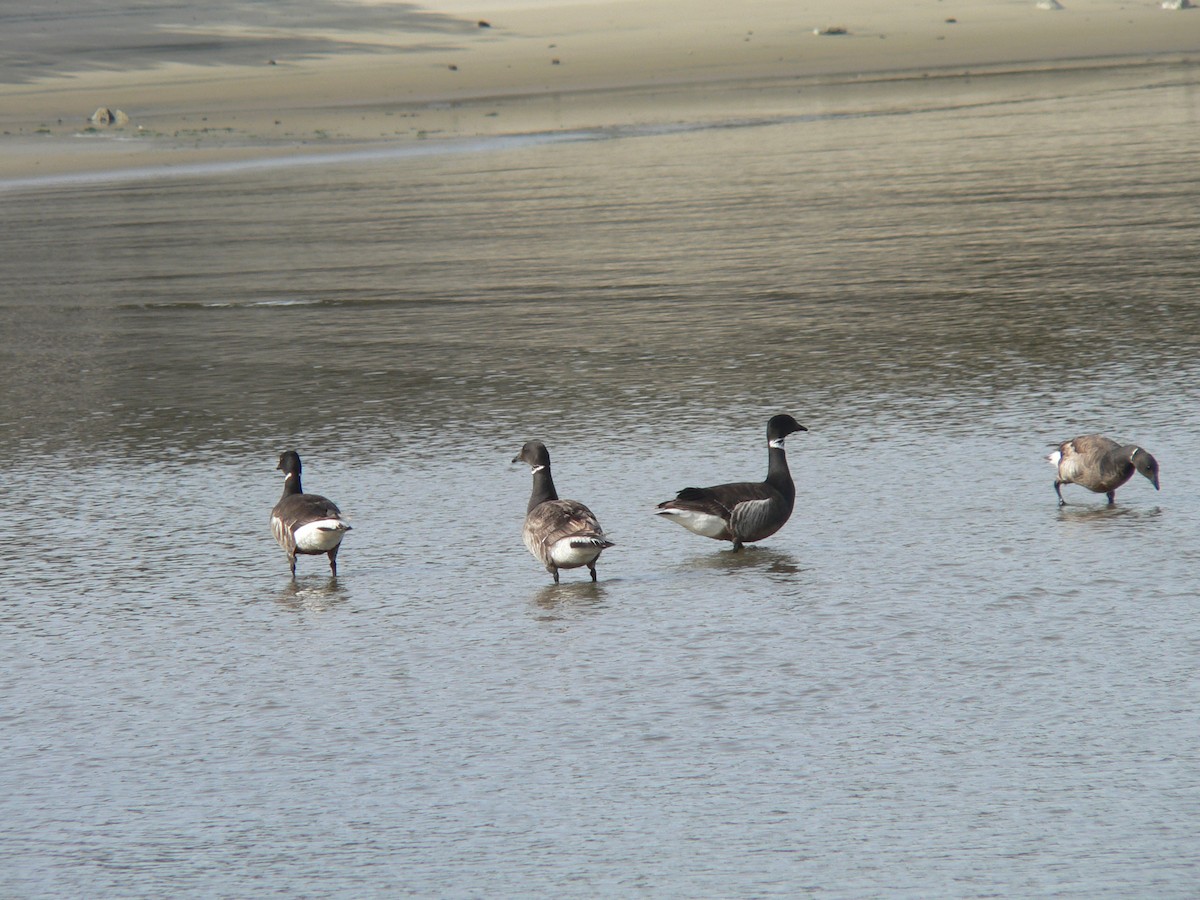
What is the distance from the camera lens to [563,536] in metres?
8.93

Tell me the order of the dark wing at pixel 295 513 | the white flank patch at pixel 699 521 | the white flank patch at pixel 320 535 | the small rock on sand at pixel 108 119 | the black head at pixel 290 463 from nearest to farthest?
the white flank patch at pixel 320 535
the dark wing at pixel 295 513
the white flank patch at pixel 699 521
the black head at pixel 290 463
the small rock on sand at pixel 108 119

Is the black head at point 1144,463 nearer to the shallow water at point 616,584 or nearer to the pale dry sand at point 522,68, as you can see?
the shallow water at point 616,584

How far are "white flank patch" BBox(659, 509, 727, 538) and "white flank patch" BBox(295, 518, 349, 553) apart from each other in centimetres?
183

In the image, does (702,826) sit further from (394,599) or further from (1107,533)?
(1107,533)

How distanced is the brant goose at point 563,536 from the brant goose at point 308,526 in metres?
1.04

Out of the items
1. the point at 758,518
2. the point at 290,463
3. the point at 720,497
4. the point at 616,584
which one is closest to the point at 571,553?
the point at 616,584

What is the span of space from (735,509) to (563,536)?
1177 mm

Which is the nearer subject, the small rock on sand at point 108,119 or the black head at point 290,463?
the black head at point 290,463

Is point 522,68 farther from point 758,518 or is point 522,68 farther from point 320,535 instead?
point 320,535

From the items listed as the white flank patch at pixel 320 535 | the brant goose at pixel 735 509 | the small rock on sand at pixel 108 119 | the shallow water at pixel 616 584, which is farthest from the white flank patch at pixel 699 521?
the small rock on sand at pixel 108 119

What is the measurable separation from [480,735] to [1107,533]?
171 inches

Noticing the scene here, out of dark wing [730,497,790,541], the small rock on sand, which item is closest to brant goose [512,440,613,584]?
dark wing [730,497,790,541]

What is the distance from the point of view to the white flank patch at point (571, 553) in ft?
29.2

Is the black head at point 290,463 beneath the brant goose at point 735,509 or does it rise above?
above
